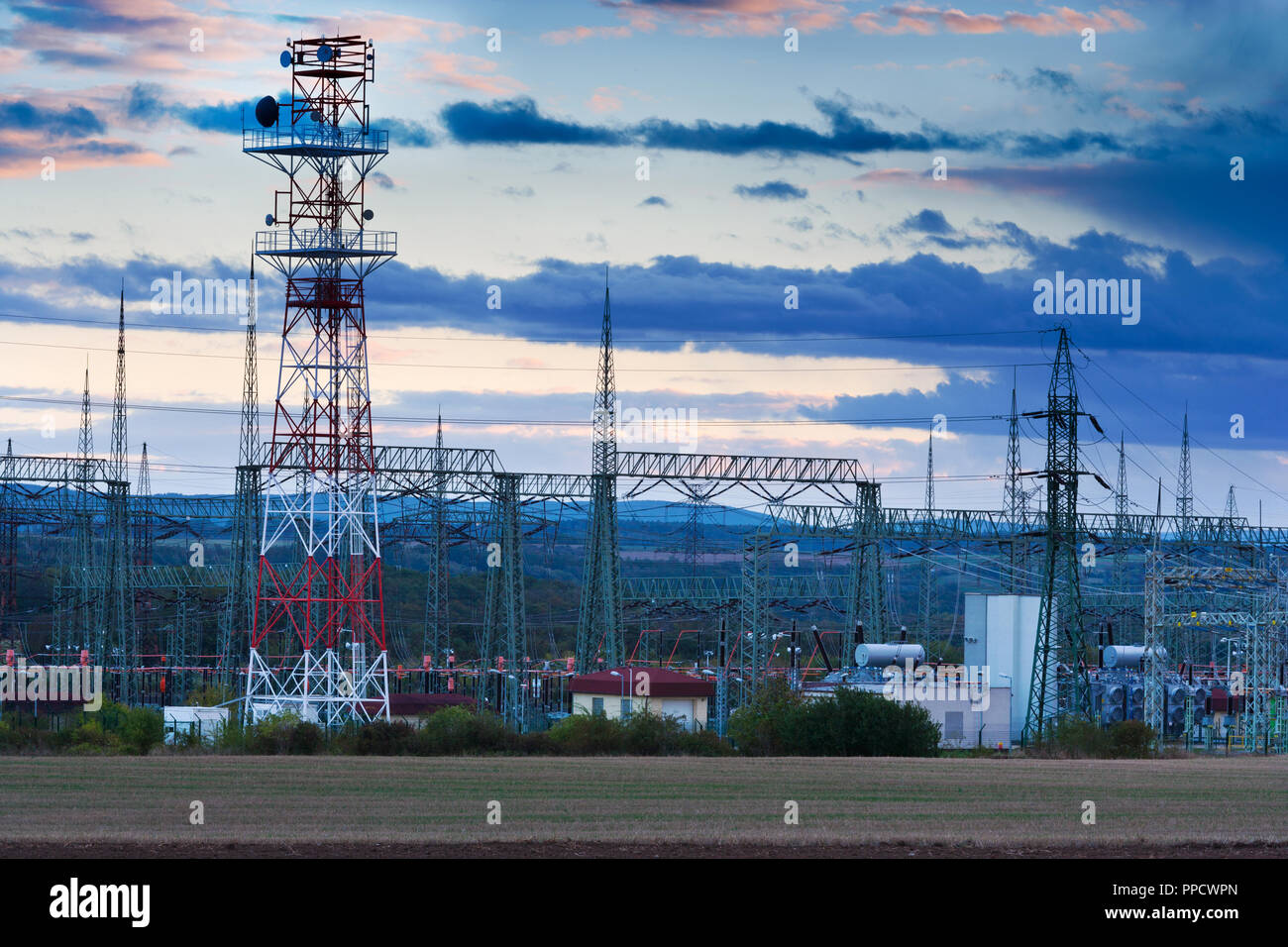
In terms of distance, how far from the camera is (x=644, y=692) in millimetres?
65938

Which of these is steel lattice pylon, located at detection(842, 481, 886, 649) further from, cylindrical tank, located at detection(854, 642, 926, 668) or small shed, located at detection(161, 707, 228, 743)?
small shed, located at detection(161, 707, 228, 743)

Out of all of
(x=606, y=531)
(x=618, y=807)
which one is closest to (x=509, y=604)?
(x=606, y=531)

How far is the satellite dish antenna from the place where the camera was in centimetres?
5066

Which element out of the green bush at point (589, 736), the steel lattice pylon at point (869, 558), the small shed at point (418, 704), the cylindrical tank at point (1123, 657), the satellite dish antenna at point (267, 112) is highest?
the satellite dish antenna at point (267, 112)

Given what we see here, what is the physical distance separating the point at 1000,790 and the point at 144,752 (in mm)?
24871

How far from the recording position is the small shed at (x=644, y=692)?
217 ft

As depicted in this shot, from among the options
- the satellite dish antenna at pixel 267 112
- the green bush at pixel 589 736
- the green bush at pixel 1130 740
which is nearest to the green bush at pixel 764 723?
the green bush at pixel 589 736

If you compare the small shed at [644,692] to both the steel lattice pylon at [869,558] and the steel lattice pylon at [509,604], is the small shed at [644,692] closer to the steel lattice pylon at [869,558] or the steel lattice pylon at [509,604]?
the steel lattice pylon at [509,604]

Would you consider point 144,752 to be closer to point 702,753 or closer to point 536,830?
point 702,753

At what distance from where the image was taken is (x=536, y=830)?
2564 cm

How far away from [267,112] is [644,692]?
28.4 meters

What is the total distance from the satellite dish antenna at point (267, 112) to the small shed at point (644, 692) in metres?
27.0

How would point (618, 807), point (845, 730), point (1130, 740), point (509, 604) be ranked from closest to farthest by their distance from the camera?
Result: point (618, 807) < point (845, 730) < point (1130, 740) < point (509, 604)

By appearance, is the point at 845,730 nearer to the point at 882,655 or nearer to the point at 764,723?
the point at 764,723
